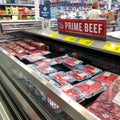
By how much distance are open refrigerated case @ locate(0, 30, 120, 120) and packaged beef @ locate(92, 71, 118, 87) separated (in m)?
0.07

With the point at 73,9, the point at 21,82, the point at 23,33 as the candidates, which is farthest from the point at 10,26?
the point at 73,9

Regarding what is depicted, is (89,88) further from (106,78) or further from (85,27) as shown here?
(85,27)

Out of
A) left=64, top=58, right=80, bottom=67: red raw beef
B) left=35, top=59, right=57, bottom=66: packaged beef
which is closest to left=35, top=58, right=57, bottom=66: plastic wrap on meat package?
left=35, top=59, right=57, bottom=66: packaged beef

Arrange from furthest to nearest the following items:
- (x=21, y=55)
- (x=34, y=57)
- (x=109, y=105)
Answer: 1. (x=21, y=55)
2. (x=34, y=57)
3. (x=109, y=105)

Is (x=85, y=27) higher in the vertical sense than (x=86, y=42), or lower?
higher

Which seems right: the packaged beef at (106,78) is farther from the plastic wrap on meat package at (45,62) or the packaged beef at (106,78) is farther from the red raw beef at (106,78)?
the plastic wrap on meat package at (45,62)

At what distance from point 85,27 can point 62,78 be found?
43cm

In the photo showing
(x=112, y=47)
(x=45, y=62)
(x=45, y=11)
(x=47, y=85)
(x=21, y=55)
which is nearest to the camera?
(x=47, y=85)

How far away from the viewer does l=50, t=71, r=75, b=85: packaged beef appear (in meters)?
1.30

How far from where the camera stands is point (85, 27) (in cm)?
132

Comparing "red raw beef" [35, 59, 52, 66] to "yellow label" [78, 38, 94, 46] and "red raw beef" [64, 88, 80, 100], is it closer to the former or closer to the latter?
"yellow label" [78, 38, 94, 46]

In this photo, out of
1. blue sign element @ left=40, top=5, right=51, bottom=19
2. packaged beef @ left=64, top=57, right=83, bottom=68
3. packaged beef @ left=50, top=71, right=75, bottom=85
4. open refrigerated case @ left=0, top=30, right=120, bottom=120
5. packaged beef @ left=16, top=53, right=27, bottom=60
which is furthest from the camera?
blue sign element @ left=40, top=5, right=51, bottom=19

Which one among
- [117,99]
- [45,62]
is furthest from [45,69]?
[117,99]

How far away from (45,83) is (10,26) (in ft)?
4.66
